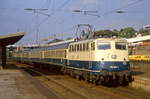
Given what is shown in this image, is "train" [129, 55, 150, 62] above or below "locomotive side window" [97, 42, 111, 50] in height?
below

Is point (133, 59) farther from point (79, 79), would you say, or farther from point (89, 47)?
point (89, 47)

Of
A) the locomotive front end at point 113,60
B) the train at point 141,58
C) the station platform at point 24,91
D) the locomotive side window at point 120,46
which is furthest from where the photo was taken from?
the train at point 141,58

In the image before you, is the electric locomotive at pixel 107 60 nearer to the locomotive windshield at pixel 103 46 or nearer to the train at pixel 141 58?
the locomotive windshield at pixel 103 46

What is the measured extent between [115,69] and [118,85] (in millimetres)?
2122

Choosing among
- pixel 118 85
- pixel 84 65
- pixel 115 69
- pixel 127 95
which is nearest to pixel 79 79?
pixel 84 65

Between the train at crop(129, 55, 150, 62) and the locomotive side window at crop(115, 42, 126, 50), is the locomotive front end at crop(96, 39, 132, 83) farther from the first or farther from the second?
the train at crop(129, 55, 150, 62)

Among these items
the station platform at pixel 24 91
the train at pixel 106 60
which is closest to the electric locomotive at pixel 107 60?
the train at pixel 106 60

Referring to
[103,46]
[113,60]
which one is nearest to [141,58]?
[103,46]

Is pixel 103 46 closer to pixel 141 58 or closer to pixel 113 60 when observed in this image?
pixel 113 60

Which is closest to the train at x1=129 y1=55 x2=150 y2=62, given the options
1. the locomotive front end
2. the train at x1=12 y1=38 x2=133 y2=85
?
the train at x1=12 y1=38 x2=133 y2=85

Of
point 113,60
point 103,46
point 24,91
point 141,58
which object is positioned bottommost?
point 24,91

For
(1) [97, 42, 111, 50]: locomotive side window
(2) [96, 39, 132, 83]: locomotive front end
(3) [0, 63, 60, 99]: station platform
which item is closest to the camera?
(3) [0, 63, 60, 99]: station platform

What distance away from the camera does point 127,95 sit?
15102 mm

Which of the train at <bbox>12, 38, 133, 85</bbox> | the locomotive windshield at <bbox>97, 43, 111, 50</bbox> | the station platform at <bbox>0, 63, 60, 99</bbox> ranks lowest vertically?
the station platform at <bbox>0, 63, 60, 99</bbox>
